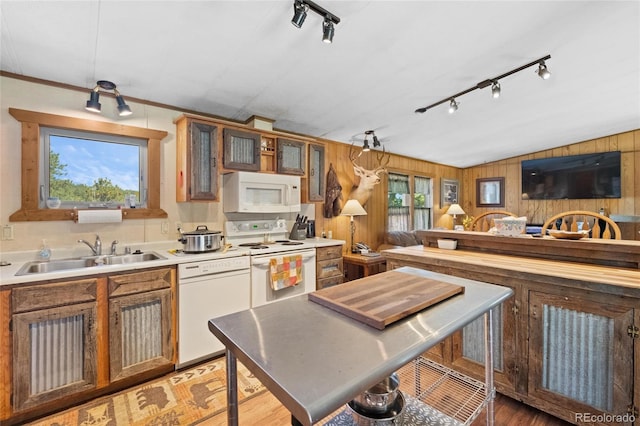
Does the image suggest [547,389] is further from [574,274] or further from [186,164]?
[186,164]

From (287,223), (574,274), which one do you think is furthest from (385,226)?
(574,274)

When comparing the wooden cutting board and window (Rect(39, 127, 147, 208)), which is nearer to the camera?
the wooden cutting board

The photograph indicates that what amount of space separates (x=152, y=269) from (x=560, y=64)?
4.29 metres

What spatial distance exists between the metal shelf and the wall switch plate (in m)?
2.72

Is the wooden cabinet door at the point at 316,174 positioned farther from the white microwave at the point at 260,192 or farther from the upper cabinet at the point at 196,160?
the upper cabinet at the point at 196,160

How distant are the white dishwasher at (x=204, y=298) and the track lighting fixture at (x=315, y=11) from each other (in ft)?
6.52

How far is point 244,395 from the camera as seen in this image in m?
2.08

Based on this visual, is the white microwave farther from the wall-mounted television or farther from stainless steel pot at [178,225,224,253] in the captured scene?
the wall-mounted television

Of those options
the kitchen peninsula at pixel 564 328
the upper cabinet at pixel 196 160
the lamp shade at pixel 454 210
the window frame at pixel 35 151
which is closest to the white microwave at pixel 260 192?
the upper cabinet at pixel 196 160

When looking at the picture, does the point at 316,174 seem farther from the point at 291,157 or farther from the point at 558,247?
the point at 558,247

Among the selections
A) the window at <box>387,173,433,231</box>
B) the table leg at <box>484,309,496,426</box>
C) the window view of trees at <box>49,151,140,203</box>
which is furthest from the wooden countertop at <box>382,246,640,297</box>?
the window at <box>387,173,433,231</box>

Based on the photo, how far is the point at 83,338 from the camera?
195 centimetres

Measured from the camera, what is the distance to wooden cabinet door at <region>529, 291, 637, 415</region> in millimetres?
1478

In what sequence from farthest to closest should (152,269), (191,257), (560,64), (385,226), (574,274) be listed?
(385,226) → (560,64) → (191,257) → (152,269) → (574,274)
